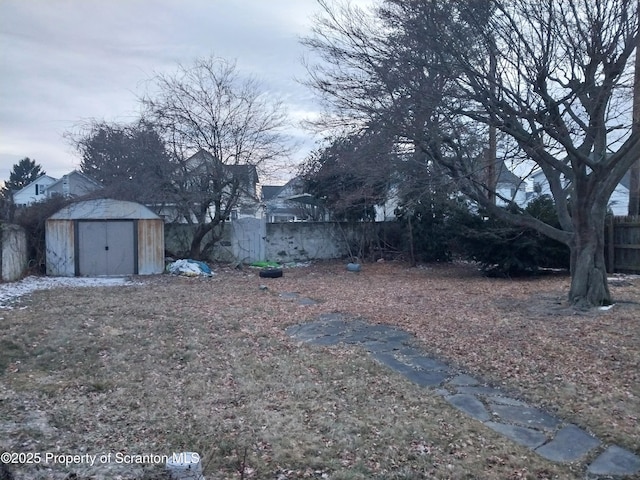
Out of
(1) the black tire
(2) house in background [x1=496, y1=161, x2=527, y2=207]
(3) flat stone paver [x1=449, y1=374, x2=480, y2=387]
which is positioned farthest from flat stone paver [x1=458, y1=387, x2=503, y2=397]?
(1) the black tire

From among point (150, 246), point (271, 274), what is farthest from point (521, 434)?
point (150, 246)

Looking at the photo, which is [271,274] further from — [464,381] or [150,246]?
[464,381]

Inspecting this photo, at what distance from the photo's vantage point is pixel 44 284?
40.8ft

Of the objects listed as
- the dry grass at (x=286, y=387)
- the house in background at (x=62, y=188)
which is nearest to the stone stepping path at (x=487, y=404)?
the dry grass at (x=286, y=387)

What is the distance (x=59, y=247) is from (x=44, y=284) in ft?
8.15

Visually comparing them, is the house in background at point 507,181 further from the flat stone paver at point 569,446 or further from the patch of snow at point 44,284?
the patch of snow at point 44,284

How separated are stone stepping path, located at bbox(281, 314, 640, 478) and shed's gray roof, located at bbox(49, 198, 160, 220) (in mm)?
9416

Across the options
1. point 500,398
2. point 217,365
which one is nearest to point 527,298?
point 500,398

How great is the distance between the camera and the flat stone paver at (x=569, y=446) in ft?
11.8

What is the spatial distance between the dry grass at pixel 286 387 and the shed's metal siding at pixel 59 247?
221 inches

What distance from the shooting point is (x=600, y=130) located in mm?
8602

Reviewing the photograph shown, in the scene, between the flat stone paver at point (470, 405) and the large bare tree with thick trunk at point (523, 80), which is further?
the large bare tree with thick trunk at point (523, 80)

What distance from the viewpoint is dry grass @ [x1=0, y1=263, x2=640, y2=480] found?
11.5ft

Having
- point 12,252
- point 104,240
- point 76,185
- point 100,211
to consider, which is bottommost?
point 12,252
